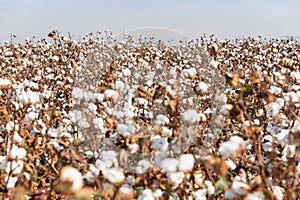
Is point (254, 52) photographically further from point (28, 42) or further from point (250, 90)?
point (250, 90)

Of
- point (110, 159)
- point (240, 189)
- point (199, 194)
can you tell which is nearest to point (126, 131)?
point (110, 159)

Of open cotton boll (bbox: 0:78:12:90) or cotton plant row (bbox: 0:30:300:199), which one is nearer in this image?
cotton plant row (bbox: 0:30:300:199)

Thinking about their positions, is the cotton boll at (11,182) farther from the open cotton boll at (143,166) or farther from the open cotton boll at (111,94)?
the open cotton boll at (111,94)

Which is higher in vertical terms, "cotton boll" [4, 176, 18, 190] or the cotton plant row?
the cotton plant row

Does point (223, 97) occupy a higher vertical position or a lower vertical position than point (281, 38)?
lower

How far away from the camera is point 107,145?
6.74 feet

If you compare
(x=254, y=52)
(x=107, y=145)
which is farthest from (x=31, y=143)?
(x=254, y=52)

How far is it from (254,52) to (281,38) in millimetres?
1777

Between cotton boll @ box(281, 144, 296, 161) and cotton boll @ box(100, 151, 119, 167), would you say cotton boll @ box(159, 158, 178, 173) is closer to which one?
cotton boll @ box(100, 151, 119, 167)

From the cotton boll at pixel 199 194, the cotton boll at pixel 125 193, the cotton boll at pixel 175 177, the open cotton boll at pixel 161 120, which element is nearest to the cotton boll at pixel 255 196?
the cotton boll at pixel 175 177

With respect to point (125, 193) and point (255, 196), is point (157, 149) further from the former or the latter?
point (255, 196)

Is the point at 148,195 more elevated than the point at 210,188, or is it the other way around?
the point at 148,195

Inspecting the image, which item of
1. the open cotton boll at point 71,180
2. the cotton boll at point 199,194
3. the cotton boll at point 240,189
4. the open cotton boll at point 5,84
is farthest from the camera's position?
the open cotton boll at point 5,84

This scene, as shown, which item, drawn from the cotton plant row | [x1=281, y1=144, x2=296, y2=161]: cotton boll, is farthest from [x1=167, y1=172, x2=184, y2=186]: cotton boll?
[x1=281, y1=144, x2=296, y2=161]: cotton boll
